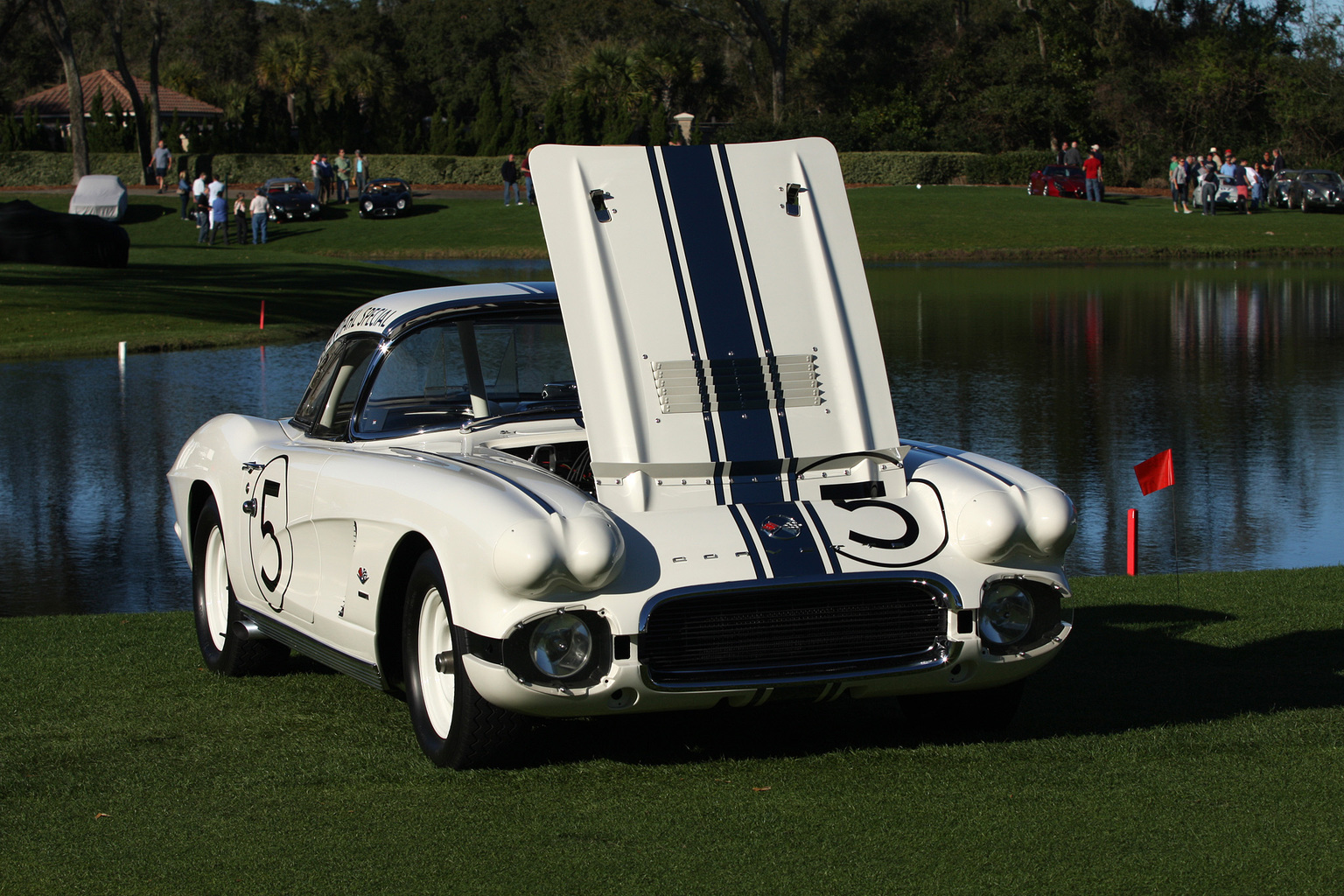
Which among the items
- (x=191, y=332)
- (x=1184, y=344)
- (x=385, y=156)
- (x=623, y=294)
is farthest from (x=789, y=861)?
(x=385, y=156)

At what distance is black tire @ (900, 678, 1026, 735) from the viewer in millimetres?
5461

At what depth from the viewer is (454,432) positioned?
19.8 ft

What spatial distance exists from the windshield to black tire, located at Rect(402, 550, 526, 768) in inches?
45.8

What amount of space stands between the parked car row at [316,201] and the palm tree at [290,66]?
3727 centimetres

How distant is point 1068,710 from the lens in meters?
5.84

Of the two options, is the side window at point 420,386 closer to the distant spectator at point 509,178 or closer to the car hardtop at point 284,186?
the car hardtop at point 284,186

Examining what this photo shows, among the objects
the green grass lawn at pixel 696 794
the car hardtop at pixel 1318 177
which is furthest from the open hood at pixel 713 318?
the car hardtop at pixel 1318 177

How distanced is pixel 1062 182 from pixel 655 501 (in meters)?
52.7

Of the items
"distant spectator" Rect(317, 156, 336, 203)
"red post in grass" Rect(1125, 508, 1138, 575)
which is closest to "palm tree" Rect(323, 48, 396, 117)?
"distant spectator" Rect(317, 156, 336, 203)

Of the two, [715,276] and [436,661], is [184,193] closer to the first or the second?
[715,276]

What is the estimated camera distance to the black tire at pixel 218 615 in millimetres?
6645

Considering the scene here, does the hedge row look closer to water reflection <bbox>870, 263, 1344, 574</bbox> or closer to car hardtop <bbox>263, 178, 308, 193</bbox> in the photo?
car hardtop <bbox>263, 178, 308, 193</bbox>

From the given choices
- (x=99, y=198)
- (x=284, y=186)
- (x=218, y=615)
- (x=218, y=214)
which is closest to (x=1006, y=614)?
(x=218, y=615)

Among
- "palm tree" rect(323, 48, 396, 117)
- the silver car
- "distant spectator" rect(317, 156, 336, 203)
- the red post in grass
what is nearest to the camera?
the red post in grass
